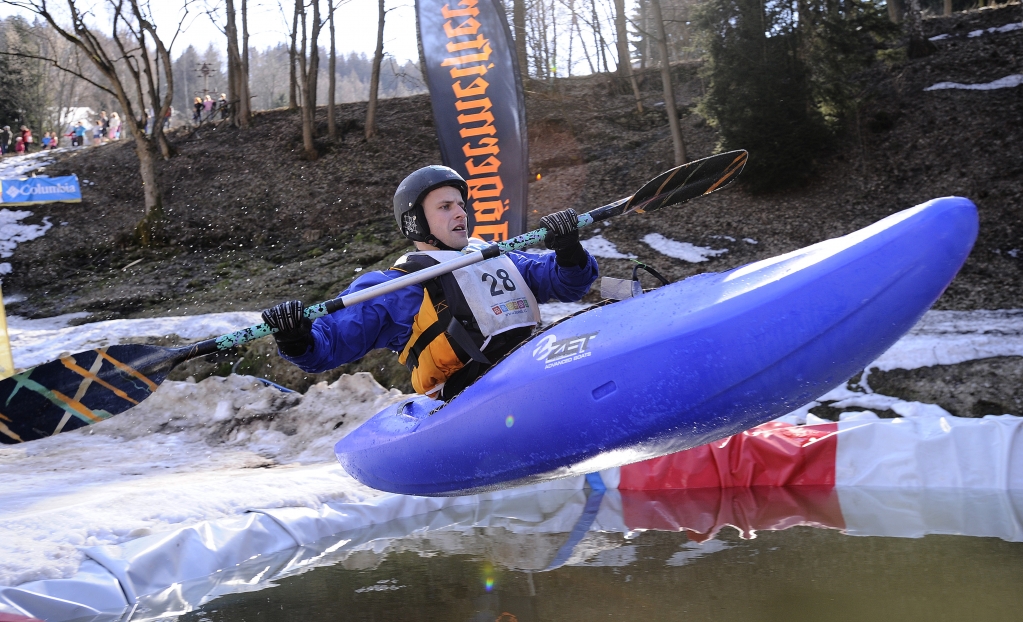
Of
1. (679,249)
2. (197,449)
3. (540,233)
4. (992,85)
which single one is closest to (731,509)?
(540,233)

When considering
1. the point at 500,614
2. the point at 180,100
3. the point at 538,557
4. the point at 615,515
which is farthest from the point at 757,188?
the point at 180,100

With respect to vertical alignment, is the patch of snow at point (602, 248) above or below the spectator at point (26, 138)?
below

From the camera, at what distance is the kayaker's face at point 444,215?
12.4 feet

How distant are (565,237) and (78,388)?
7.69 ft

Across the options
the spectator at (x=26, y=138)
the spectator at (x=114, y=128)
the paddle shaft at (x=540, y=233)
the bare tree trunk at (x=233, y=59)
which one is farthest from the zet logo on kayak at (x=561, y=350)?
the spectator at (x=114, y=128)

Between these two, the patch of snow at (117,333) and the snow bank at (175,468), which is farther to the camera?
the patch of snow at (117,333)

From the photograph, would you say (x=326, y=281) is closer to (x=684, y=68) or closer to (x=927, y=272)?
(x=927, y=272)

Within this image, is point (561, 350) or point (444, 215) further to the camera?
point (444, 215)

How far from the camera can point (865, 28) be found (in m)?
10.2

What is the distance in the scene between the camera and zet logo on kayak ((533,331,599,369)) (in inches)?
115

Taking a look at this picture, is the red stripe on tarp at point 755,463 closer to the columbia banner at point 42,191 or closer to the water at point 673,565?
the water at point 673,565

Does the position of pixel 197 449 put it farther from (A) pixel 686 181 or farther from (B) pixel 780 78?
(B) pixel 780 78

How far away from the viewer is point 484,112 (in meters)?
7.44

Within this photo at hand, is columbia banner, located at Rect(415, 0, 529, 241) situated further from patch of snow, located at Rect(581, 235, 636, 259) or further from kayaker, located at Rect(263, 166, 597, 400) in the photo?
kayaker, located at Rect(263, 166, 597, 400)
